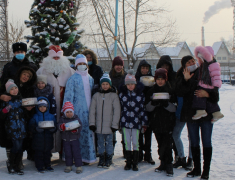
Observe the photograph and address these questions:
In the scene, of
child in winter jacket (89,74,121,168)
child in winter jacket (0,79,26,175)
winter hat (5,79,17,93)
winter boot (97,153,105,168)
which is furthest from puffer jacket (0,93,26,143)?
winter boot (97,153,105,168)

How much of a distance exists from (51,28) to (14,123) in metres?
5.05

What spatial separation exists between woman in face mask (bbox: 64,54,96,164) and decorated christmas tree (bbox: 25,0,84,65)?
3679mm

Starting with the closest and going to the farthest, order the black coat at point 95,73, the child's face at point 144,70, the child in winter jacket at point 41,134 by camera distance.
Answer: the child in winter jacket at point 41,134
the child's face at point 144,70
the black coat at point 95,73

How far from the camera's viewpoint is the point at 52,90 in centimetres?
488

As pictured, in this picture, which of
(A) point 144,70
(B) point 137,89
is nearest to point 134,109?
(B) point 137,89

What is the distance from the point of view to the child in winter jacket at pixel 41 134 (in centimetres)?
434

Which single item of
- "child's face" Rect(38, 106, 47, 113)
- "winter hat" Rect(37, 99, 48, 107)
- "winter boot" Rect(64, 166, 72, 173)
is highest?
"winter hat" Rect(37, 99, 48, 107)

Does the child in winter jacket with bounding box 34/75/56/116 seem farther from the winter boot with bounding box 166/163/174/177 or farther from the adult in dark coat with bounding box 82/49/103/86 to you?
the winter boot with bounding box 166/163/174/177

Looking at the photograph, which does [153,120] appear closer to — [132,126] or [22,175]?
[132,126]

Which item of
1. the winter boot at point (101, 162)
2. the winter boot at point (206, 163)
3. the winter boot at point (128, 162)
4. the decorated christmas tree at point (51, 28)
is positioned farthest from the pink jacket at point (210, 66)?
the decorated christmas tree at point (51, 28)

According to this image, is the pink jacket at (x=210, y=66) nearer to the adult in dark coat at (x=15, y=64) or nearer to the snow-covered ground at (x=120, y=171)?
the snow-covered ground at (x=120, y=171)

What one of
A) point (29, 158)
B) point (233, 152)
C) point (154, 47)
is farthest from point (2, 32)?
point (233, 152)

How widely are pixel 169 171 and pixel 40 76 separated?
2.77 m

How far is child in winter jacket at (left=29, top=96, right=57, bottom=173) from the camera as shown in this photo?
4.34 m
